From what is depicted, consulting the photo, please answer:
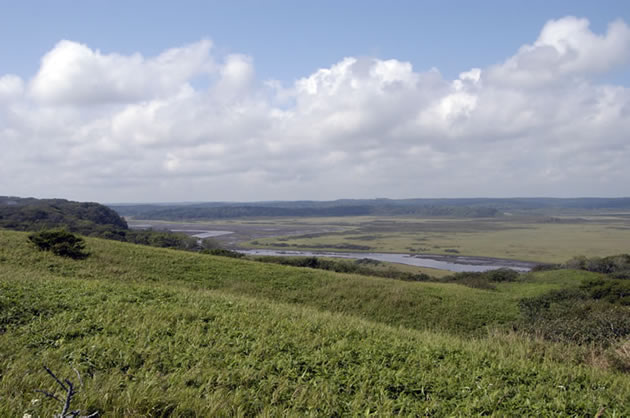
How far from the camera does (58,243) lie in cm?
1884

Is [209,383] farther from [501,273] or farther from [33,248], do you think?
[501,273]

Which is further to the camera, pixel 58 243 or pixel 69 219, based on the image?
pixel 69 219

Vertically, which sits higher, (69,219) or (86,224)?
(69,219)

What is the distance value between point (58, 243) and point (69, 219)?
85250mm

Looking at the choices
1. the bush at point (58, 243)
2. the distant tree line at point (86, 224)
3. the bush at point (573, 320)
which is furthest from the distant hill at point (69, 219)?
the bush at point (573, 320)

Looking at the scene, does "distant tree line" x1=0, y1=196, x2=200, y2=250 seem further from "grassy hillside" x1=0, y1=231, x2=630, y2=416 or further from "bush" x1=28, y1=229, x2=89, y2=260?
"grassy hillside" x1=0, y1=231, x2=630, y2=416

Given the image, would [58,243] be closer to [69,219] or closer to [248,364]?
[248,364]

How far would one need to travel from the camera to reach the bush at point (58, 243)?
61.3 ft

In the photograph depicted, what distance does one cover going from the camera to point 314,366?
19.9 feet

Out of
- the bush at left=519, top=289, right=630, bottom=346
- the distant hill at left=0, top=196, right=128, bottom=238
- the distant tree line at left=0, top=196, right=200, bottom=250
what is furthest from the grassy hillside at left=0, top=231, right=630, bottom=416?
the distant hill at left=0, top=196, right=128, bottom=238

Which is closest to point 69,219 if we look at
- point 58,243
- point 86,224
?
point 86,224

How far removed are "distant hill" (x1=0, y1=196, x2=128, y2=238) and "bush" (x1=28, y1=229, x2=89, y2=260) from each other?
1413 inches

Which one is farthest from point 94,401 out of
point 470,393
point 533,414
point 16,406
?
point 533,414

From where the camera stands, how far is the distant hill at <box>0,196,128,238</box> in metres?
69.2
